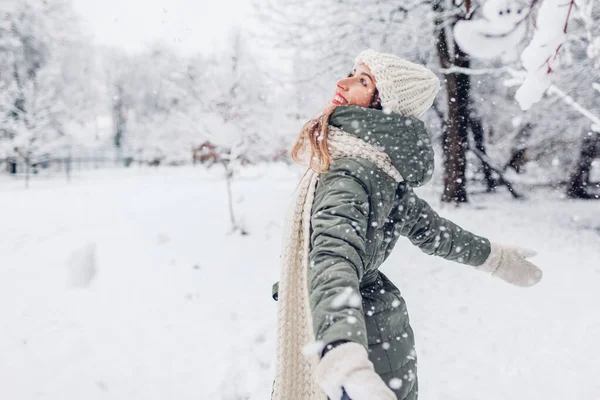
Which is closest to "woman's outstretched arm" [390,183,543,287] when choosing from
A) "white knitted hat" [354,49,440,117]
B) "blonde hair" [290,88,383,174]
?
"white knitted hat" [354,49,440,117]

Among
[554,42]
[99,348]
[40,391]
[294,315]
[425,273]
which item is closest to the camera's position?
[554,42]

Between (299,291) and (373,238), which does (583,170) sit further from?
(299,291)

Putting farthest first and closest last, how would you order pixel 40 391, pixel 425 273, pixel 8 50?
pixel 8 50 → pixel 425 273 → pixel 40 391

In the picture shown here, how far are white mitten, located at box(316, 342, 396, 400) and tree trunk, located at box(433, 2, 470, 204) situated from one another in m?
9.17

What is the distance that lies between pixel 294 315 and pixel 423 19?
8686mm

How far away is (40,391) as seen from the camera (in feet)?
11.0

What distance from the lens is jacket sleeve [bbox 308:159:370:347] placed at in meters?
1.09

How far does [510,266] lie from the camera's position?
1823mm

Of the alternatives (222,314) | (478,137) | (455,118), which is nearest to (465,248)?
(222,314)

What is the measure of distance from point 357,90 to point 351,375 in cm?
105

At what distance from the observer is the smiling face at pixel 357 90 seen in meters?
1.56

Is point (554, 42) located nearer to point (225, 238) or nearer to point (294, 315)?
point (294, 315)

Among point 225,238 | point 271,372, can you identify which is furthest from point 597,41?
point 225,238

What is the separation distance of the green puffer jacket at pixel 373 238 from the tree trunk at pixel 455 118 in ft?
26.9
